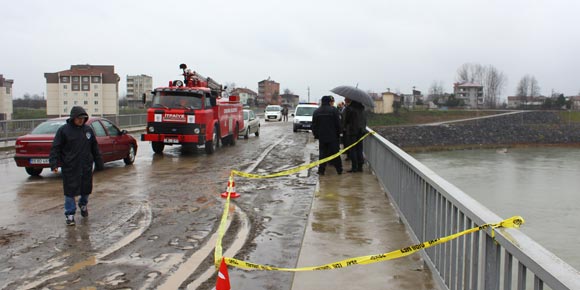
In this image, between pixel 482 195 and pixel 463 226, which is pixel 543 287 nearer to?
pixel 463 226

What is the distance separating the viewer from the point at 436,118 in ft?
306

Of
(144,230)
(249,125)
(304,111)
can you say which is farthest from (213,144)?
(304,111)

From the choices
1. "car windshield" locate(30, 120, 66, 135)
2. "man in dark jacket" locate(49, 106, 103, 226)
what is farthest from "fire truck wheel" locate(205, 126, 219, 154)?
"man in dark jacket" locate(49, 106, 103, 226)

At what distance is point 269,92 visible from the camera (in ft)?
484

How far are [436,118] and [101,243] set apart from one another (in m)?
91.1

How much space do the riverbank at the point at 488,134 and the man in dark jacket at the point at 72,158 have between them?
221ft

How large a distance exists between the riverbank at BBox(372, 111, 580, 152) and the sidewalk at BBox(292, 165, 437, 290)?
213ft

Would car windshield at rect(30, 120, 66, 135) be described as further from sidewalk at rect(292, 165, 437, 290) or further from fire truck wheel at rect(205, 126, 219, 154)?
sidewalk at rect(292, 165, 437, 290)

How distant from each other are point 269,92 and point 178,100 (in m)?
130

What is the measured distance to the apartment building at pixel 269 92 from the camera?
13182 centimetres

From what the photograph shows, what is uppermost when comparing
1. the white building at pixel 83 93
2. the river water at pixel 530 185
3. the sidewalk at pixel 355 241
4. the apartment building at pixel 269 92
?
the apartment building at pixel 269 92

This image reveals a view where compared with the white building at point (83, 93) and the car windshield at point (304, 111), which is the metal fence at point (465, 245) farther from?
the white building at point (83, 93)

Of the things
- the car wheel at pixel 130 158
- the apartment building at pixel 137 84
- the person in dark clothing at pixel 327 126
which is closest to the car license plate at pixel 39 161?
the car wheel at pixel 130 158

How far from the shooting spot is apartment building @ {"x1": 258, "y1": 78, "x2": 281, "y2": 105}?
132m
